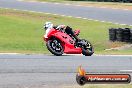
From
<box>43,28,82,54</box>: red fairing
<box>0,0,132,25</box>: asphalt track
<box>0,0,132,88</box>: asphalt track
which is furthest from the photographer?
<box>0,0,132,25</box>: asphalt track

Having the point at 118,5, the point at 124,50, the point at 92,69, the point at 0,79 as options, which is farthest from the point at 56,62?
the point at 118,5

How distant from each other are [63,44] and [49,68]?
430cm

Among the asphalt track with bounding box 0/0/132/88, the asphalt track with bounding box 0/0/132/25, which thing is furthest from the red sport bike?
the asphalt track with bounding box 0/0/132/25

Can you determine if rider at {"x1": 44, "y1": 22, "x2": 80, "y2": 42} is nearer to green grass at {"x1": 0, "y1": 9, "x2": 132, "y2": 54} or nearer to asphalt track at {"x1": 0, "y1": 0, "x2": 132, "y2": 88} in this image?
asphalt track at {"x1": 0, "y1": 0, "x2": 132, "y2": 88}

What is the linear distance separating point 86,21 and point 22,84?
78.5ft

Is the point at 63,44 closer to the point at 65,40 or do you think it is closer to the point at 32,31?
the point at 65,40

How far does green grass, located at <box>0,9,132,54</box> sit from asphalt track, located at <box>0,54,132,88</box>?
4.65 m

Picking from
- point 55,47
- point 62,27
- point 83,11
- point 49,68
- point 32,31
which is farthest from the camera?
point 83,11

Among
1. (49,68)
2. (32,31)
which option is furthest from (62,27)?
(32,31)

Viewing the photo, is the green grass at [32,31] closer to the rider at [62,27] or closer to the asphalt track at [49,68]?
the rider at [62,27]

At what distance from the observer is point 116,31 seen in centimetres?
2438

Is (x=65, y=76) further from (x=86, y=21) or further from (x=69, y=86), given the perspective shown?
(x=86, y=21)

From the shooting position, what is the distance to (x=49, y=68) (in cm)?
1386

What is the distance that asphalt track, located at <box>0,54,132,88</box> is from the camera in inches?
468
